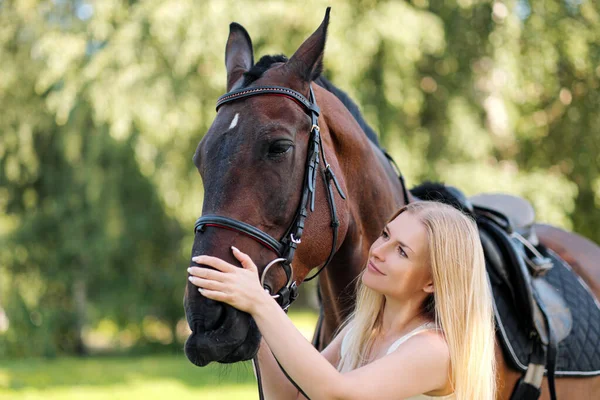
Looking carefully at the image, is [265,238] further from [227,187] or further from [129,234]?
[129,234]

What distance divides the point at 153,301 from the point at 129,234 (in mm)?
1606

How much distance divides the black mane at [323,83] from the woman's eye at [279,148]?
28 cm

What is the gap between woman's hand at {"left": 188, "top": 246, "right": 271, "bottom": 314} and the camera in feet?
5.78

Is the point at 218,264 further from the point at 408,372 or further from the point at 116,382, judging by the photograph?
the point at 116,382

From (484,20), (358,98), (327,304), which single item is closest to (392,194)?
(327,304)

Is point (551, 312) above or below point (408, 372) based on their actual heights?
below

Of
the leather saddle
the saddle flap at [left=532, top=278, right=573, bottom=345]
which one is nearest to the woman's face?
the leather saddle

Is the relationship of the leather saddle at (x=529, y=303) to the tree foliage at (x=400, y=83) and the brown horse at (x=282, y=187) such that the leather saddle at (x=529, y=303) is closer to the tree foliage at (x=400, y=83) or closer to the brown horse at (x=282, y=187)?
the brown horse at (x=282, y=187)

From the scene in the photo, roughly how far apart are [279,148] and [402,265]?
529 millimetres

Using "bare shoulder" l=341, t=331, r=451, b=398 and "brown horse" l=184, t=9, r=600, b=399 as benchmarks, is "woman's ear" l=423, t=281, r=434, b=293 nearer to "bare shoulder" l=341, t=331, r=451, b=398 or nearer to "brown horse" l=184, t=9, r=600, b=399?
"bare shoulder" l=341, t=331, r=451, b=398

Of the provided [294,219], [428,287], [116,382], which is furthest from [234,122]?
[116,382]

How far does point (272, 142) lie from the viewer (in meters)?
2.08

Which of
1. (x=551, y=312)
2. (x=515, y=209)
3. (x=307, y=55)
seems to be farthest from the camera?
(x=515, y=209)

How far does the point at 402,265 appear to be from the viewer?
6.59ft
